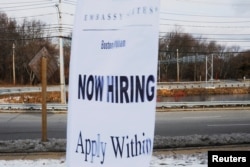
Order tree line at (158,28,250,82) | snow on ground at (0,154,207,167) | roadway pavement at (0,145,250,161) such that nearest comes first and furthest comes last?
snow on ground at (0,154,207,167) < roadway pavement at (0,145,250,161) < tree line at (158,28,250,82)

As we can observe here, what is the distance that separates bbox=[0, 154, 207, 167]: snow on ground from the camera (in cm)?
653

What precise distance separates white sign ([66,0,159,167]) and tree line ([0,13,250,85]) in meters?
46.5

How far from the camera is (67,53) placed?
61656 millimetres

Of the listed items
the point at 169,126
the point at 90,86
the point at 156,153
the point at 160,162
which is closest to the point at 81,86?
the point at 90,86

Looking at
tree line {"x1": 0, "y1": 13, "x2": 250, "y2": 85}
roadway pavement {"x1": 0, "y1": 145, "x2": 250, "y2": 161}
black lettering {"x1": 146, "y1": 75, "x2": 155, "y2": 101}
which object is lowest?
roadway pavement {"x1": 0, "y1": 145, "x2": 250, "y2": 161}

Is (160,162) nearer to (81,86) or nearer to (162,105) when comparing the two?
(81,86)

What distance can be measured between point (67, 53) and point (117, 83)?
60347mm

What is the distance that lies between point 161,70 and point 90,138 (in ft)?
279

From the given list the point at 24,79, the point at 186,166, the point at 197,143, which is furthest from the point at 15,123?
the point at 24,79

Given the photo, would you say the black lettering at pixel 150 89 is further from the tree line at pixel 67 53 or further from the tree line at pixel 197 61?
the tree line at pixel 197 61

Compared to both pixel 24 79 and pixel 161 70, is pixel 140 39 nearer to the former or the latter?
pixel 24 79

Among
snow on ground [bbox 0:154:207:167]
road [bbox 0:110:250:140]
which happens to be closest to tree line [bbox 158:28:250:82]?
road [bbox 0:110:250:140]

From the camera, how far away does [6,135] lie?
12.4m

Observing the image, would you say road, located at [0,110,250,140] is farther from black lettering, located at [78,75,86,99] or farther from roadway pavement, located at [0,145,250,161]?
black lettering, located at [78,75,86,99]
